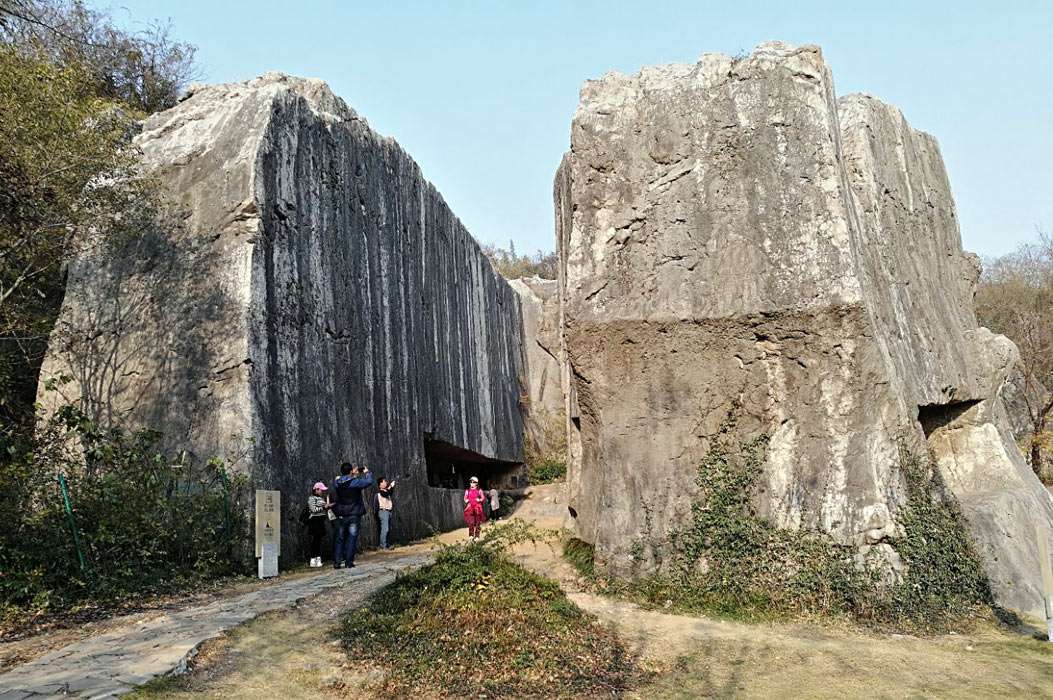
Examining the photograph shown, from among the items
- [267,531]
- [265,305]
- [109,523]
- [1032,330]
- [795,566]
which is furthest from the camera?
[1032,330]

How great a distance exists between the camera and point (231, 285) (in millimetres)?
11953

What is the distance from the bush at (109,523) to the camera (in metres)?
8.24

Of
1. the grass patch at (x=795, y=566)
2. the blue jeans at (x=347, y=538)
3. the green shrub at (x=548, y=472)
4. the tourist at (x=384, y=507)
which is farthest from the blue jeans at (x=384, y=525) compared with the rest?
the green shrub at (x=548, y=472)

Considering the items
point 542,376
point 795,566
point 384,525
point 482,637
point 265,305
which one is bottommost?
point 482,637

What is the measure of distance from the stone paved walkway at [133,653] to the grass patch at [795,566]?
329 centimetres

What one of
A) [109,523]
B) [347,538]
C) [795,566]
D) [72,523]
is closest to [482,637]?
[795,566]

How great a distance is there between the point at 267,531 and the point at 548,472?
16.8 metres

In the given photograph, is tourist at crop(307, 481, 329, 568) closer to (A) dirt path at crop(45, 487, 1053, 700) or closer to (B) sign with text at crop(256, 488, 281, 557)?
→ (B) sign with text at crop(256, 488, 281, 557)

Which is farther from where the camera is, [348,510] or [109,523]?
[348,510]

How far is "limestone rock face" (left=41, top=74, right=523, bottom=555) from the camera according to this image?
1175 cm

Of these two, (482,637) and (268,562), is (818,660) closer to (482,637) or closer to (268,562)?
(482,637)

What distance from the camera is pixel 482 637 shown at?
6.16 meters

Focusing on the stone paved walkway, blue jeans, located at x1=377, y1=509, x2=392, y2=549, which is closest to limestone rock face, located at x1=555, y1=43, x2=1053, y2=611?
the stone paved walkway

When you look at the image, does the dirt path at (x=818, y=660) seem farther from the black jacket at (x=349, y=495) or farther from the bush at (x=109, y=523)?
the bush at (x=109, y=523)
